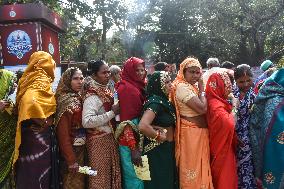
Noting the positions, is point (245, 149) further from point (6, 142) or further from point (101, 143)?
point (6, 142)

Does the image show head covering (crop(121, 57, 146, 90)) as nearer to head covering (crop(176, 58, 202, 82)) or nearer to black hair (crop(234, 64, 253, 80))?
head covering (crop(176, 58, 202, 82))

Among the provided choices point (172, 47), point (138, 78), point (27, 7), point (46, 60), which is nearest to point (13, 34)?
point (27, 7)

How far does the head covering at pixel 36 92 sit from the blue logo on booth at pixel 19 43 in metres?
5.42

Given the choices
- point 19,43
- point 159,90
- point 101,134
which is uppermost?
point 19,43

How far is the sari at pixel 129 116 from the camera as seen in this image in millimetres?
3564

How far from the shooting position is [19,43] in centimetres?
907

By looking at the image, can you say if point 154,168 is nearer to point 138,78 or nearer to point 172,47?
point 138,78

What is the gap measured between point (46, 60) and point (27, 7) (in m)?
5.50

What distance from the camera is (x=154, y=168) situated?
142 inches

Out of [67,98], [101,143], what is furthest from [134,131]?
[67,98]

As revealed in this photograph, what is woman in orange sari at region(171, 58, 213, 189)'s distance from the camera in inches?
142

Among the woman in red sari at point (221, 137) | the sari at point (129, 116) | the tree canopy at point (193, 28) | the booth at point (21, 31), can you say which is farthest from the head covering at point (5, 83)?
the tree canopy at point (193, 28)

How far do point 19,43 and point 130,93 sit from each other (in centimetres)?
629

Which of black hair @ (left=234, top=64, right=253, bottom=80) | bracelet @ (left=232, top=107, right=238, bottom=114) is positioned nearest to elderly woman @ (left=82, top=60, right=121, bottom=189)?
bracelet @ (left=232, top=107, right=238, bottom=114)
